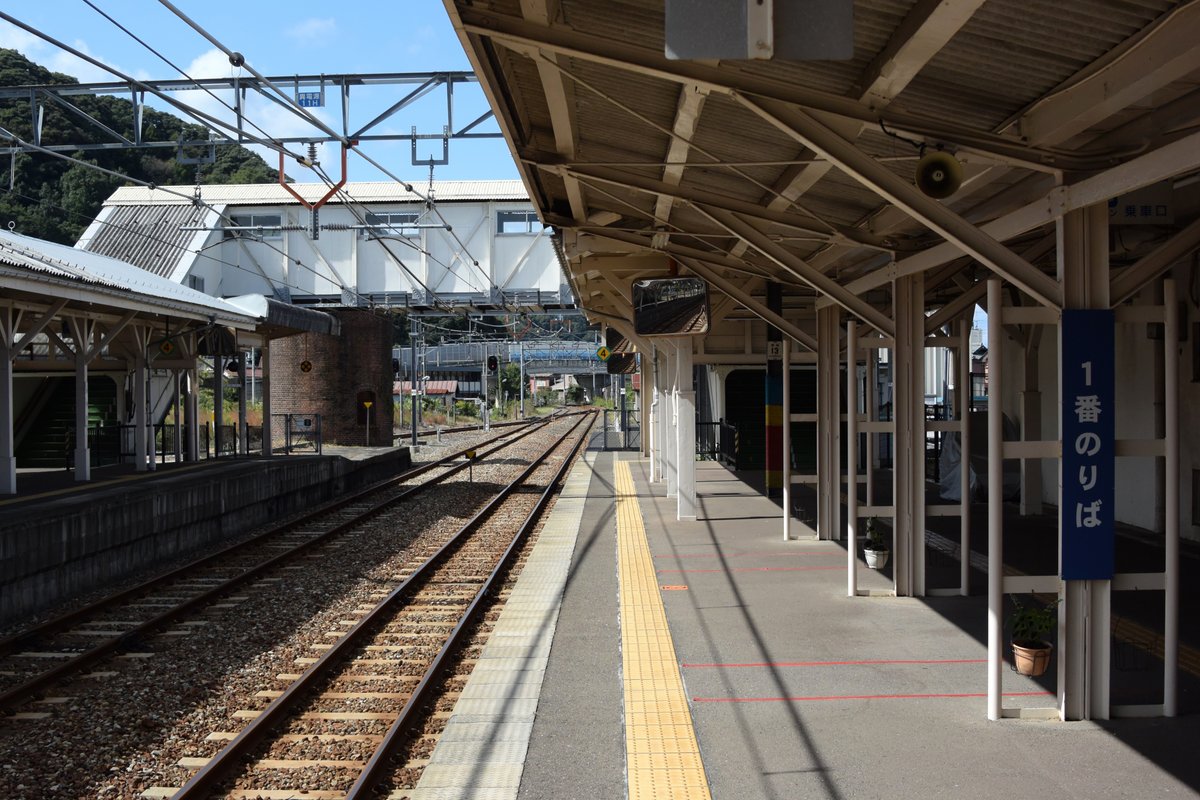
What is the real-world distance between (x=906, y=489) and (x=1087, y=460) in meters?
3.18

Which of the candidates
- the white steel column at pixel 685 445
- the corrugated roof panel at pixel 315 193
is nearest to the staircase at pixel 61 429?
the corrugated roof panel at pixel 315 193

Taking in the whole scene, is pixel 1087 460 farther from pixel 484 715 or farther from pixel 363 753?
pixel 363 753

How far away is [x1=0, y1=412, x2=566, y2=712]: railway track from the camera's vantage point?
7.56m

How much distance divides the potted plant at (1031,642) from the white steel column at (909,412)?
224cm

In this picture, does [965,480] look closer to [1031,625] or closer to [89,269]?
[1031,625]

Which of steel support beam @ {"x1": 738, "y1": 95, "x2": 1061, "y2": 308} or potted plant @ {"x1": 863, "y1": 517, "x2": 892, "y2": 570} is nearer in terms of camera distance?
steel support beam @ {"x1": 738, "y1": 95, "x2": 1061, "y2": 308}

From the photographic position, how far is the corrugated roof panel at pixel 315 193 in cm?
2861

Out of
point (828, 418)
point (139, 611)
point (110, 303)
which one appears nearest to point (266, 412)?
point (110, 303)

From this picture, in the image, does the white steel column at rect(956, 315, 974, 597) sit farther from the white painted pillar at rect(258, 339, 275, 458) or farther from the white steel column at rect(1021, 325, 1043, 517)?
the white painted pillar at rect(258, 339, 275, 458)

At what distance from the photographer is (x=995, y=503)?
590cm

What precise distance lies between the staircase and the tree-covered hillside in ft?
12.6

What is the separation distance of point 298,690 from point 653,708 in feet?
7.29

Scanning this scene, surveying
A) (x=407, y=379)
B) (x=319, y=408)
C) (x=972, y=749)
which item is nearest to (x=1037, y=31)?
(x=972, y=749)

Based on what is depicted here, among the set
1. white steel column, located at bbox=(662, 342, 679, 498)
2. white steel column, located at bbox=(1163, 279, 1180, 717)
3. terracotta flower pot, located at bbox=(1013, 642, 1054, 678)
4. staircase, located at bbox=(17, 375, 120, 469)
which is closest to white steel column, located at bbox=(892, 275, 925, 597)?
terracotta flower pot, located at bbox=(1013, 642, 1054, 678)
